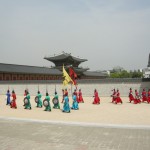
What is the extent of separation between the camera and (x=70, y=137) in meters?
8.59

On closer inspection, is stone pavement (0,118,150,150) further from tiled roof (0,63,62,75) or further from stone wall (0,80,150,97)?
tiled roof (0,63,62,75)

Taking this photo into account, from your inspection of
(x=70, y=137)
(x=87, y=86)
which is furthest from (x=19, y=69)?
(x=70, y=137)

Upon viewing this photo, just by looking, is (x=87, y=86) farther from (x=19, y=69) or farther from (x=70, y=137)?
(x=70, y=137)

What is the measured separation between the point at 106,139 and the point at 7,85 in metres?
29.6

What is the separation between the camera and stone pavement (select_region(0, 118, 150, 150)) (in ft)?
24.4

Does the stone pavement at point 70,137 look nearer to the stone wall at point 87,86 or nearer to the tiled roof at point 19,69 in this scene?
the stone wall at point 87,86

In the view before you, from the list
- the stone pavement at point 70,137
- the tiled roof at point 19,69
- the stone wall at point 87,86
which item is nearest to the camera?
the stone pavement at point 70,137

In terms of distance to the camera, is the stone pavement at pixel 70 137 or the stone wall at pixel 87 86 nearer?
the stone pavement at pixel 70 137

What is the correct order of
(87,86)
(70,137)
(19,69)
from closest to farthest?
1. (70,137)
2. (87,86)
3. (19,69)

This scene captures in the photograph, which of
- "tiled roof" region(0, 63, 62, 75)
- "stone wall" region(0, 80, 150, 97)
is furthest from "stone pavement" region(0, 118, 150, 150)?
"tiled roof" region(0, 63, 62, 75)

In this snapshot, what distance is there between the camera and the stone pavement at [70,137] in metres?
7.45

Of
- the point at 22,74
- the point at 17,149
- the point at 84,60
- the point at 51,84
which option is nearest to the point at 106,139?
the point at 17,149

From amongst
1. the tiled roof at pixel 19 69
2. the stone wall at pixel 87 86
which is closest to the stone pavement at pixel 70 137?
the stone wall at pixel 87 86

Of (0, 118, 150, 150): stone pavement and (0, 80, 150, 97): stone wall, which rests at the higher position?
(0, 80, 150, 97): stone wall
